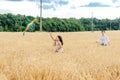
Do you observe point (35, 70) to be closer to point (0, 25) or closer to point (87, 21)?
point (0, 25)

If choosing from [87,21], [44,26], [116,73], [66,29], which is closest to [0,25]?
[44,26]

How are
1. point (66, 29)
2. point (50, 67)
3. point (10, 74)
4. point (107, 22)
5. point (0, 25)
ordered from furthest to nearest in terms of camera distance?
point (107, 22), point (66, 29), point (0, 25), point (50, 67), point (10, 74)

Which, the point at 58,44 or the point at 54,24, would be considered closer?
the point at 58,44

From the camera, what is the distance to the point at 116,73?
5.60 meters

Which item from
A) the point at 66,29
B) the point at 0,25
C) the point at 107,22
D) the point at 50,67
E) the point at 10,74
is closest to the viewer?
the point at 10,74

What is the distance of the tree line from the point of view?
8831 centimetres

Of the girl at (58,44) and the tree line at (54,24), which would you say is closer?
the girl at (58,44)

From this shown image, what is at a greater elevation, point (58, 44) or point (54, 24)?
point (54, 24)

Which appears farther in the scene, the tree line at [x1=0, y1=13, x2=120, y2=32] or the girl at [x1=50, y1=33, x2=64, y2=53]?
the tree line at [x1=0, y1=13, x2=120, y2=32]

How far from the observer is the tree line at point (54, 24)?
290 feet

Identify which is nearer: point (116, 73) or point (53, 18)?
point (116, 73)

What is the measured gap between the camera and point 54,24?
98.5m

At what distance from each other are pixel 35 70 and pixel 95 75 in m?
1.06

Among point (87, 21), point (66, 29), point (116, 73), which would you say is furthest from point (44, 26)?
point (116, 73)
